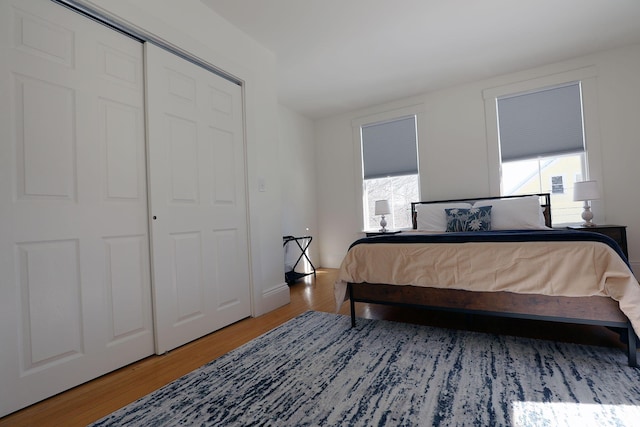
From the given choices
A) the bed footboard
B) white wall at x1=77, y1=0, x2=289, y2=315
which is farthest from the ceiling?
the bed footboard

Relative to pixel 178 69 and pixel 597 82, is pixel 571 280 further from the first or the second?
pixel 597 82

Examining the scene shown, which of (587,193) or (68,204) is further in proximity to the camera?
(587,193)

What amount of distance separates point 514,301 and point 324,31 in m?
2.80

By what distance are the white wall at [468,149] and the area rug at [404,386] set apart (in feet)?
8.55

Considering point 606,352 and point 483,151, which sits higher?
point 483,151

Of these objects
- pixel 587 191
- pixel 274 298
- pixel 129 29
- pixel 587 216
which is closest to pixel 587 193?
pixel 587 191

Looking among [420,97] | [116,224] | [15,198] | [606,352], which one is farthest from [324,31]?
[606,352]

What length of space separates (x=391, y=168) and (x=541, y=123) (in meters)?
1.99

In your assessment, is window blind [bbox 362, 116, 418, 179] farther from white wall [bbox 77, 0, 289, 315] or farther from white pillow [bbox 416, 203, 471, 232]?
white wall [bbox 77, 0, 289, 315]

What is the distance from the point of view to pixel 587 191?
10.8ft

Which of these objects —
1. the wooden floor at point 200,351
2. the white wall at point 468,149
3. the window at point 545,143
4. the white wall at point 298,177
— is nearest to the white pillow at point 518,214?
the window at point 545,143

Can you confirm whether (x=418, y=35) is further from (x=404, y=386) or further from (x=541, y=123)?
(x=404, y=386)

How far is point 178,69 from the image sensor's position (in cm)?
228

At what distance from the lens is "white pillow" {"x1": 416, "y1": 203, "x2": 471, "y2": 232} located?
151 inches
